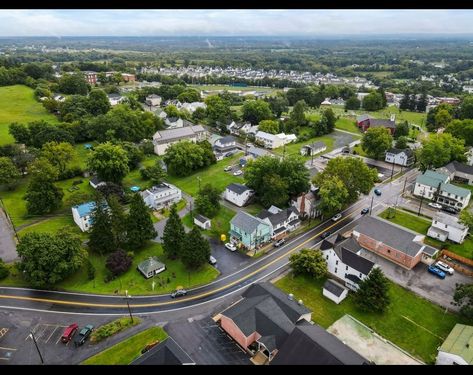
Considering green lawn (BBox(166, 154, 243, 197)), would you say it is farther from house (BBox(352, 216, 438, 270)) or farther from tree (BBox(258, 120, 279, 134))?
house (BBox(352, 216, 438, 270))

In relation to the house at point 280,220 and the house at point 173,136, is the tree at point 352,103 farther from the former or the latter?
the house at point 280,220

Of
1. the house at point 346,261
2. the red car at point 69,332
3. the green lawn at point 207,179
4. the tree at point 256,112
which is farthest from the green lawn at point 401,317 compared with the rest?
the tree at point 256,112

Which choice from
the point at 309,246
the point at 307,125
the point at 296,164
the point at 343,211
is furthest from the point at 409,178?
the point at 307,125

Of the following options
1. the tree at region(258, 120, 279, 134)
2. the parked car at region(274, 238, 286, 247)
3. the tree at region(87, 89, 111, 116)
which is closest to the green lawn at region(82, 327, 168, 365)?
the parked car at region(274, 238, 286, 247)

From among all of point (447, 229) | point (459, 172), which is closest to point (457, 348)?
point (447, 229)

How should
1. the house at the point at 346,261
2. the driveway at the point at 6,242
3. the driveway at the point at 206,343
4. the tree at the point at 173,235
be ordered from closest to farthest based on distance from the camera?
the driveway at the point at 206,343, the house at the point at 346,261, the tree at the point at 173,235, the driveway at the point at 6,242
